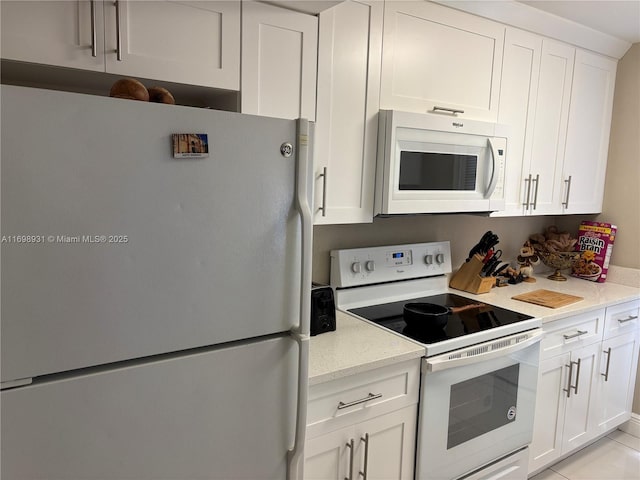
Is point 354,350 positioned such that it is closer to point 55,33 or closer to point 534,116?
point 55,33

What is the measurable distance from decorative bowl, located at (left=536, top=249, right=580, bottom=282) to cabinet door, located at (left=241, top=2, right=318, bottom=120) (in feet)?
6.50

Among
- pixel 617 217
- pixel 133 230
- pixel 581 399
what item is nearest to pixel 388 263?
pixel 581 399

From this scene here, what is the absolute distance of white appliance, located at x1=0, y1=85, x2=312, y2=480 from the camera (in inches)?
36.8

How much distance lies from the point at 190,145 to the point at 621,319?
264 cm

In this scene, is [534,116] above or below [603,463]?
above

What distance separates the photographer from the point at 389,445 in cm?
168

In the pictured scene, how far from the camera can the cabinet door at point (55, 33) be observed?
1.15 m

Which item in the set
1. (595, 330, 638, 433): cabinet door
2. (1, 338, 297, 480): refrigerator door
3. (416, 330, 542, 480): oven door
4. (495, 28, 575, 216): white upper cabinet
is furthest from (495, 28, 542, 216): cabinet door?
(1, 338, 297, 480): refrigerator door

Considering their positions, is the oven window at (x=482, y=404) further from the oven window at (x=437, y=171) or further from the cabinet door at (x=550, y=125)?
the cabinet door at (x=550, y=125)

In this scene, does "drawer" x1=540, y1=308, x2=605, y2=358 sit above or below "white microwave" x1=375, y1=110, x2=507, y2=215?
below

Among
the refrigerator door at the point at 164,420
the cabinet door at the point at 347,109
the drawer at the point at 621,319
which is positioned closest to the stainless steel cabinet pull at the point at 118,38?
the cabinet door at the point at 347,109

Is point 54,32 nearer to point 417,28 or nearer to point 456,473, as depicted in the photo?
point 417,28

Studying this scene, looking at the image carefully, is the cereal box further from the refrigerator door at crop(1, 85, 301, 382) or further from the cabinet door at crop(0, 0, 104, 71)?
the cabinet door at crop(0, 0, 104, 71)

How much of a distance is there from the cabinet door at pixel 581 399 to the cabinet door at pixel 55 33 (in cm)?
247
